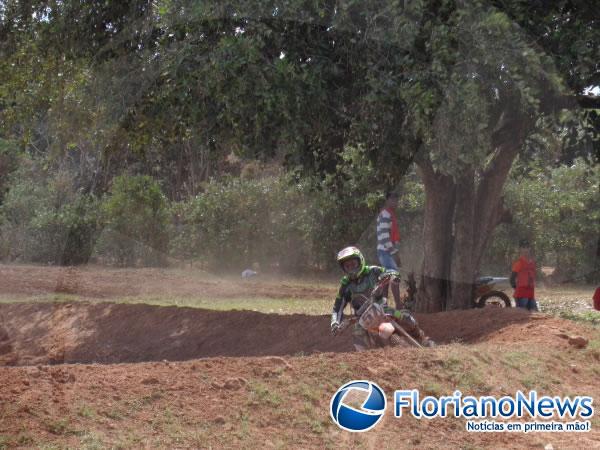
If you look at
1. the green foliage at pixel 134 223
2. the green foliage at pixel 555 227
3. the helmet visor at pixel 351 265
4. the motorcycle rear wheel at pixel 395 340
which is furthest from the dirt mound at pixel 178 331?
the green foliage at pixel 555 227

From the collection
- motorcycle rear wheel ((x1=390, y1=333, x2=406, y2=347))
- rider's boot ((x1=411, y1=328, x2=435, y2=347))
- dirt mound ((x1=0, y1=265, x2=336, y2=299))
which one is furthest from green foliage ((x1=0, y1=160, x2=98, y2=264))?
motorcycle rear wheel ((x1=390, y1=333, x2=406, y2=347))

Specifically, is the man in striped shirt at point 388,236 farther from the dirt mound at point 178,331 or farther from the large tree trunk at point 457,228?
the dirt mound at point 178,331

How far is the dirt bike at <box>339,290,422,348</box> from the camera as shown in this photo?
25.5ft

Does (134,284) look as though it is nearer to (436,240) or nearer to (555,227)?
(436,240)

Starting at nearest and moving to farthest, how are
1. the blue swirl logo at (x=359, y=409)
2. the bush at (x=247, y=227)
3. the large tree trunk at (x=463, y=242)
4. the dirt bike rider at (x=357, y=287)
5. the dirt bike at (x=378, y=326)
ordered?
the blue swirl logo at (x=359, y=409), the dirt bike at (x=378, y=326), the dirt bike rider at (x=357, y=287), the large tree trunk at (x=463, y=242), the bush at (x=247, y=227)

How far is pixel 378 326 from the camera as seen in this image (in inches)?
309

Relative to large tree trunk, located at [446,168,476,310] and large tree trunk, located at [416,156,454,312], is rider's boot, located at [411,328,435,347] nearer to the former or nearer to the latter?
large tree trunk, located at [446,168,476,310]

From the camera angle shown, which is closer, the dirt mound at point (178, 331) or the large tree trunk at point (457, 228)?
the dirt mound at point (178, 331)

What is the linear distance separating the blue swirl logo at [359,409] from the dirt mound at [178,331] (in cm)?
273

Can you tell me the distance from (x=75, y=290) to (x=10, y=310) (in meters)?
3.00

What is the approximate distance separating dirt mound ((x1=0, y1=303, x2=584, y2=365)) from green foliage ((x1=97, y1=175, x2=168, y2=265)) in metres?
7.08

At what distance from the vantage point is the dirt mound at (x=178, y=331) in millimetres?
9586

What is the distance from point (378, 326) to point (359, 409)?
5.34 ft

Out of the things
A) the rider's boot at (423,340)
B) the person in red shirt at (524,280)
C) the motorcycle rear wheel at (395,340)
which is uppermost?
the person in red shirt at (524,280)
